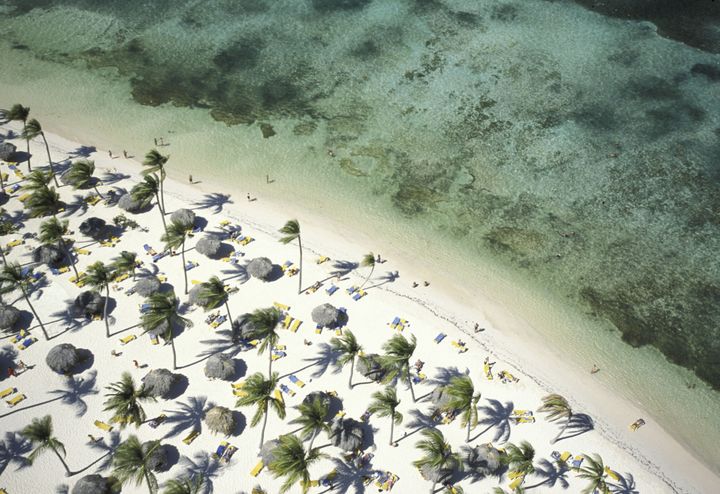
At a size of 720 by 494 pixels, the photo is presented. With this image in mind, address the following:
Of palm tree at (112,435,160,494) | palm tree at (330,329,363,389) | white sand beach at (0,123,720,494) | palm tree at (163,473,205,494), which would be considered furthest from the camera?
palm tree at (330,329,363,389)

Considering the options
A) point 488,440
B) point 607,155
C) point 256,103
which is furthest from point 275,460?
point 607,155

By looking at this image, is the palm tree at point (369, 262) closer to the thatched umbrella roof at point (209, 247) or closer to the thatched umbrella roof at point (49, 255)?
the thatched umbrella roof at point (209, 247)

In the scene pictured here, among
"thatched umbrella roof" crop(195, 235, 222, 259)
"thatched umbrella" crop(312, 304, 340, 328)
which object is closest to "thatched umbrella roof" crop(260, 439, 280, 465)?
"thatched umbrella" crop(312, 304, 340, 328)

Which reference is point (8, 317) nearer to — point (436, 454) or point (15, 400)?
point (15, 400)

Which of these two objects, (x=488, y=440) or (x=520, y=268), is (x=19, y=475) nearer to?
(x=488, y=440)

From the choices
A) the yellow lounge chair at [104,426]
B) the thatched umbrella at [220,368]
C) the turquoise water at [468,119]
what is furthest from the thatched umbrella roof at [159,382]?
the turquoise water at [468,119]

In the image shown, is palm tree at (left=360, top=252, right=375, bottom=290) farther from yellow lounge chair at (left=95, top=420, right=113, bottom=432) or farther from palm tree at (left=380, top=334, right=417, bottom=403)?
yellow lounge chair at (left=95, top=420, right=113, bottom=432)
